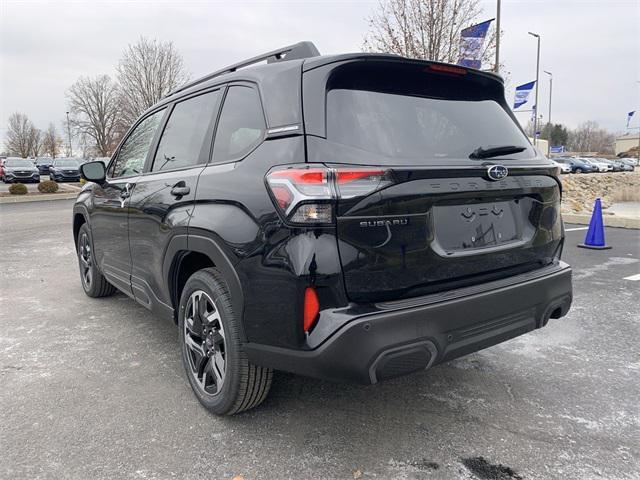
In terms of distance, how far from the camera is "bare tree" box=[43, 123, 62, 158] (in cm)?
7800

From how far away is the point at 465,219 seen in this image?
93.8 inches

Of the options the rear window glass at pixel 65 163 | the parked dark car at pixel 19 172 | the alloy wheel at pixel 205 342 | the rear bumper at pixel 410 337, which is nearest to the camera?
the rear bumper at pixel 410 337

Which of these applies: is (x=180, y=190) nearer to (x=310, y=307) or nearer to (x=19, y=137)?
(x=310, y=307)

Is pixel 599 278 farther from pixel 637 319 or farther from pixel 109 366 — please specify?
pixel 109 366

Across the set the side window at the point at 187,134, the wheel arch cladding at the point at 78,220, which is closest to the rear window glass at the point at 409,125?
the side window at the point at 187,134

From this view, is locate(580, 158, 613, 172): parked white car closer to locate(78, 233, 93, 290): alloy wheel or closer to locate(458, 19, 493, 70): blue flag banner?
locate(458, 19, 493, 70): blue flag banner

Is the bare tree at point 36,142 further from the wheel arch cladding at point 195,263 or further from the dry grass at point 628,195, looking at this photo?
the wheel arch cladding at point 195,263

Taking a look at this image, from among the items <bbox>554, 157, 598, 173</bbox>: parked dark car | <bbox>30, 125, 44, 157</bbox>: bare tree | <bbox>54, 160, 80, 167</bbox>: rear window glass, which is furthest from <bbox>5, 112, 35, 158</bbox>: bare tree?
<bbox>554, 157, 598, 173</bbox>: parked dark car

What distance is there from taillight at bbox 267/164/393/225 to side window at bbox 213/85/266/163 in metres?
0.46

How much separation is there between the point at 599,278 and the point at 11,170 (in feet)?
105

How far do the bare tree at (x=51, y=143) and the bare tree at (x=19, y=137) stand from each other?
2898 mm

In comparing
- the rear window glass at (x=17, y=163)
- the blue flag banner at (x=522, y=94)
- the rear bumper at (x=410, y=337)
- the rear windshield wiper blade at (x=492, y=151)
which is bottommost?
the rear bumper at (x=410, y=337)

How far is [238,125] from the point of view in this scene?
2.71 metres

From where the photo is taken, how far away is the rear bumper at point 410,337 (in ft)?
6.75
